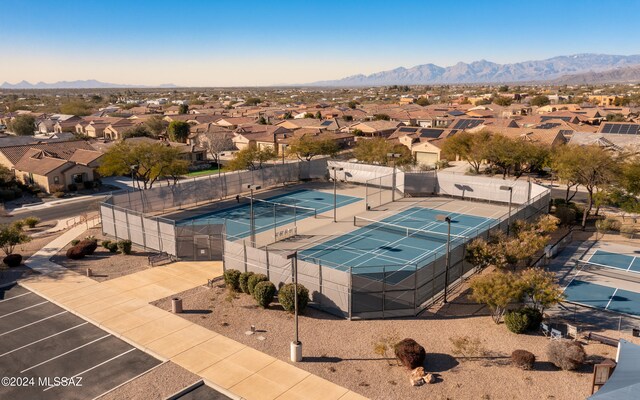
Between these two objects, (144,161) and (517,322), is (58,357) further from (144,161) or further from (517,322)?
(144,161)

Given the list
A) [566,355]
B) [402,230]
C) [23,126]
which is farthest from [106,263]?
[23,126]

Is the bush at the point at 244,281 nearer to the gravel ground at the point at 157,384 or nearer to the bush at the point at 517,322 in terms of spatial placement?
the gravel ground at the point at 157,384

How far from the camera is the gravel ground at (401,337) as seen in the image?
57.9 ft

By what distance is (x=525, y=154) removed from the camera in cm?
5278

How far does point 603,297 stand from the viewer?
26.1 m

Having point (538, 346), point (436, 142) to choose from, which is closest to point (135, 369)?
point (538, 346)

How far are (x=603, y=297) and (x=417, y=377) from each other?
14.5 metres

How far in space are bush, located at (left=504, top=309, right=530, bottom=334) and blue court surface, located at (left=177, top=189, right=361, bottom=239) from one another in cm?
1939

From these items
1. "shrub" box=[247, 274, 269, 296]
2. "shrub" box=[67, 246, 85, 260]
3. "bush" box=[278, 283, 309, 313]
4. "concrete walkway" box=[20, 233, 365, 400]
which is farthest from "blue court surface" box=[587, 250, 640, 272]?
"shrub" box=[67, 246, 85, 260]

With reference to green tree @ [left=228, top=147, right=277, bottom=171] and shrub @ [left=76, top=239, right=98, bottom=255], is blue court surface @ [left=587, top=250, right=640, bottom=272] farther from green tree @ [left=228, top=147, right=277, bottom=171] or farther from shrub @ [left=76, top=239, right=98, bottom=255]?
green tree @ [left=228, top=147, right=277, bottom=171]

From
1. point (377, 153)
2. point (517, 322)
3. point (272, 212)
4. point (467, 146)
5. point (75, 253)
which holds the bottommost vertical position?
point (272, 212)

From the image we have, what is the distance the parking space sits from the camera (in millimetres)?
18031

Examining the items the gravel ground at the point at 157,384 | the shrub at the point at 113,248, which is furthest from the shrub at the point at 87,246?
the gravel ground at the point at 157,384

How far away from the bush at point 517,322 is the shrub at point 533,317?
0.56ft
